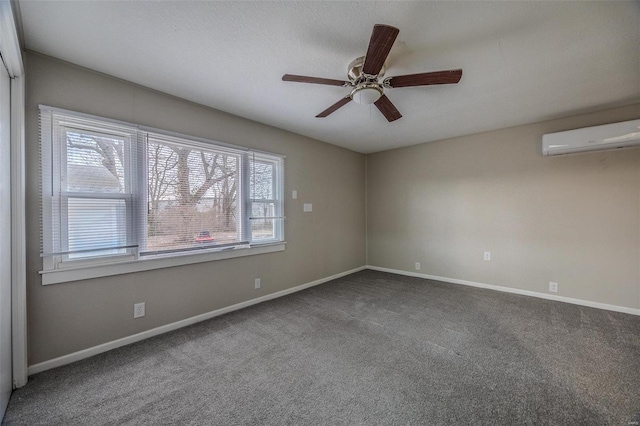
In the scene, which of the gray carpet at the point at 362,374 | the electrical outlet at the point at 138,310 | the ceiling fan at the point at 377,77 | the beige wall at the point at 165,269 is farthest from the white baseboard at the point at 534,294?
the electrical outlet at the point at 138,310

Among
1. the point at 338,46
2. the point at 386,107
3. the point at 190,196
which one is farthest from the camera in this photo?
the point at 190,196

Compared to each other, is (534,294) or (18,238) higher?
(18,238)

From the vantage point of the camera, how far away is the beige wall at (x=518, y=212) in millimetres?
3006

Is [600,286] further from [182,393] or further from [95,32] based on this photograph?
[95,32]

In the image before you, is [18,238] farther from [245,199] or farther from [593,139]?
[593,139]

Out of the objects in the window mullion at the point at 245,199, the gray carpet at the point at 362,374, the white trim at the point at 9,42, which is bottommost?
the gray carpet at the point at 362,374

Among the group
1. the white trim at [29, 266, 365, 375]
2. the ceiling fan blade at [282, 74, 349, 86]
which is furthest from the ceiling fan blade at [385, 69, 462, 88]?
the white trim at [29, 266, 365, 375]

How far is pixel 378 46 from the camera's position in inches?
57.9

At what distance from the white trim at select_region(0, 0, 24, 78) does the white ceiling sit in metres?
0.20

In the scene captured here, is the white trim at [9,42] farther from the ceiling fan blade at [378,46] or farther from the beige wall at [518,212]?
the beige wall at [518,212]

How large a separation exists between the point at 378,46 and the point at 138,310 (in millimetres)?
2922

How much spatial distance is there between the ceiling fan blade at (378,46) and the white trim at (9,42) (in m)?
1.93

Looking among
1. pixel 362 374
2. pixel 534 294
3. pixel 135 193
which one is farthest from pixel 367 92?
pixel 534 294

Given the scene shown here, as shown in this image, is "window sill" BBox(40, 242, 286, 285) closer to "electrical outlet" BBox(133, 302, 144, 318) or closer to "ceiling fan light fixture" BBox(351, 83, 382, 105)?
"electrical outlet" BBox(133, 302, 144, 318)
